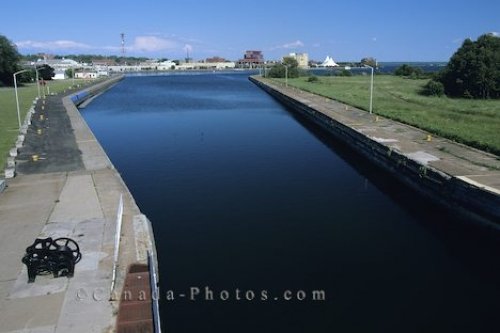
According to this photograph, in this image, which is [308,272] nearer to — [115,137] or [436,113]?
[115,137]

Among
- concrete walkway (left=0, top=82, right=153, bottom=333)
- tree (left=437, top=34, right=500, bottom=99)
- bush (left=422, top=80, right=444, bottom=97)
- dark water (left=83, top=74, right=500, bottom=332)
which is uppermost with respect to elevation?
tree (left=437, top=34, right=500, bottom=99)

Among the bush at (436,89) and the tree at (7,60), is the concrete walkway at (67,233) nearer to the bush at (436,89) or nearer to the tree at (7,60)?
the bush at (436,89)

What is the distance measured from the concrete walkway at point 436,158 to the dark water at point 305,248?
0.92m

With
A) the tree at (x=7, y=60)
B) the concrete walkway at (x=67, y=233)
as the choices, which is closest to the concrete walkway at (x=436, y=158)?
the concrete walkway at (x=67, y=233)

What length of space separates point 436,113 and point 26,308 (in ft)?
120

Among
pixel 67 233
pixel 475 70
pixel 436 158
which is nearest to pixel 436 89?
pixel 475 70

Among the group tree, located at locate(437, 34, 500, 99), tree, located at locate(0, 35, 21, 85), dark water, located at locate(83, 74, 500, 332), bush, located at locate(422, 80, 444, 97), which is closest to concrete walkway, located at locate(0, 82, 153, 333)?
dark water, located at locate(83, 74, 500, 332)

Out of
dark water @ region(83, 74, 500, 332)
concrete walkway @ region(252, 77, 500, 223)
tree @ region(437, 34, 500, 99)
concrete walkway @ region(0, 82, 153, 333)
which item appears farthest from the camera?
tree @ region(437, 34, 500, 99)

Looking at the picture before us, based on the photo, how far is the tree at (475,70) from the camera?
54.6 m

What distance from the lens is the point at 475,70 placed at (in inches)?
2181

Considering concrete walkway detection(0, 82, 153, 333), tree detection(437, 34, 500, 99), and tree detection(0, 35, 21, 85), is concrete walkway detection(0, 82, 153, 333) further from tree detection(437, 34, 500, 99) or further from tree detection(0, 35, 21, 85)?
tree detection(0, 35, 21, 85)

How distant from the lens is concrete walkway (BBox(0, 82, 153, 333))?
913cm

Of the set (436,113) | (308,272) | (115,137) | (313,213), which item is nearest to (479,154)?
(313,213)

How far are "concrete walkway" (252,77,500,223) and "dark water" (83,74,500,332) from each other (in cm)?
92
